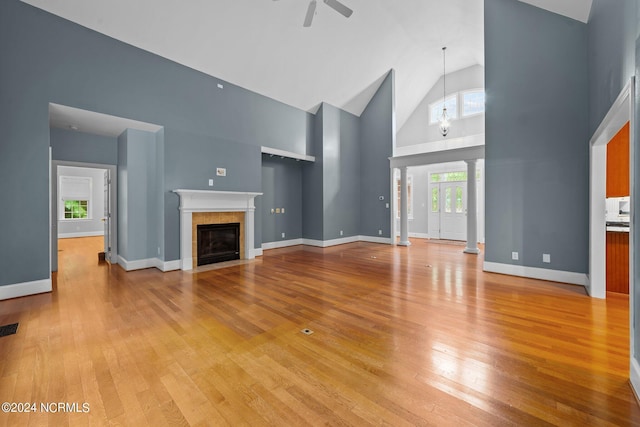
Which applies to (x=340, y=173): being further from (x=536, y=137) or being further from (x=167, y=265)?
(x=167, y=265)

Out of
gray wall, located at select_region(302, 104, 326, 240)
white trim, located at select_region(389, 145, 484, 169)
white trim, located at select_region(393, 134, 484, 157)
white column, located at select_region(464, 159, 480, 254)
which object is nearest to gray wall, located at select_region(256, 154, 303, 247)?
gray wall, located at select_region(302, 104, 326, 240)

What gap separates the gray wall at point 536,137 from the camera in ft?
13.3

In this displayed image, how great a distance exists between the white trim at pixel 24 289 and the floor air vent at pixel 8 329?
47.5 inches

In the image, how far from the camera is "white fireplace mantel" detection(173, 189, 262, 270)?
17.1ft

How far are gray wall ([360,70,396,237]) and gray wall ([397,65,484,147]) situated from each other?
6.82 ft

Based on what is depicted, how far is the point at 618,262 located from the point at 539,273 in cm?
94

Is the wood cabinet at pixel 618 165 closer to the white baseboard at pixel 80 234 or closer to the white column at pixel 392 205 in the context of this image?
the white column at pixel 392 205

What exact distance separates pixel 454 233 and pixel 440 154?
314 cm

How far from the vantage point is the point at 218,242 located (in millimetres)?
5875

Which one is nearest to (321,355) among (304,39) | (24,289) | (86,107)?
(24,289)

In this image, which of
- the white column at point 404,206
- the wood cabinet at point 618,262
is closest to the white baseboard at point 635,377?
the wood cabinet at point 618,262

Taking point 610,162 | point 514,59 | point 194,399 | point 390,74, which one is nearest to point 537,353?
point 194,399

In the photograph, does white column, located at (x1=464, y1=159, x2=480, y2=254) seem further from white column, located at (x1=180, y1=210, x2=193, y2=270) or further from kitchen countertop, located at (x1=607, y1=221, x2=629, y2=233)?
white column, located at (x1=180, y1=210, x2=193, y2=270)

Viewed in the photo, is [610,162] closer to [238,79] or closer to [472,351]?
[472,351]
